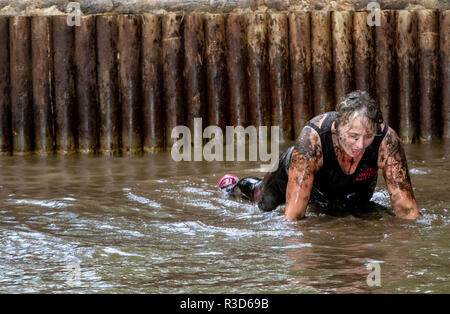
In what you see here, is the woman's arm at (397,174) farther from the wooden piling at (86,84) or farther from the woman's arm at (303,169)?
the wooden piling at (86,84)

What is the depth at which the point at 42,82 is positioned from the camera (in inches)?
356

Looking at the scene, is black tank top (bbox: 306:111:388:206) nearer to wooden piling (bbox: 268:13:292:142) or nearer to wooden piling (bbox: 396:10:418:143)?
wooden piling (bbox: 268:13:292:142)

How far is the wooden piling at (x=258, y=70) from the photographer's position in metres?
9.15

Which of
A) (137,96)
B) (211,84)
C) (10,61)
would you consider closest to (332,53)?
(211,84)

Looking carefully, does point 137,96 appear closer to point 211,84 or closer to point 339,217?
point 211,84

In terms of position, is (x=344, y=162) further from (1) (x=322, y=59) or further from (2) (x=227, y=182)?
(1) (x=322, y=59)

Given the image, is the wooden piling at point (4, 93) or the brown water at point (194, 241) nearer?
the brown water at point (194, 241)

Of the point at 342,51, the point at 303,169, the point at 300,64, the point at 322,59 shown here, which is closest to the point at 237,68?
the point at 300,64

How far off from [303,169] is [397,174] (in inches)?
24.8

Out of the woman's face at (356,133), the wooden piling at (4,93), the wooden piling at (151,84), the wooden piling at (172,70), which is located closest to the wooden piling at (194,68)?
the wooden piling at (172,70)

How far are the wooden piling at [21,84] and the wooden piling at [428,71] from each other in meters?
4.67

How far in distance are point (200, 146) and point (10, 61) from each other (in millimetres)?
2455

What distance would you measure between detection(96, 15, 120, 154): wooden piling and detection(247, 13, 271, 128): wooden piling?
62.9 inches

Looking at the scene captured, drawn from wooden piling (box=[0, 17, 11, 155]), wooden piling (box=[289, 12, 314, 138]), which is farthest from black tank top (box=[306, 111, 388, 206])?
wooden piling (box=[0, 17, 11, 155])
